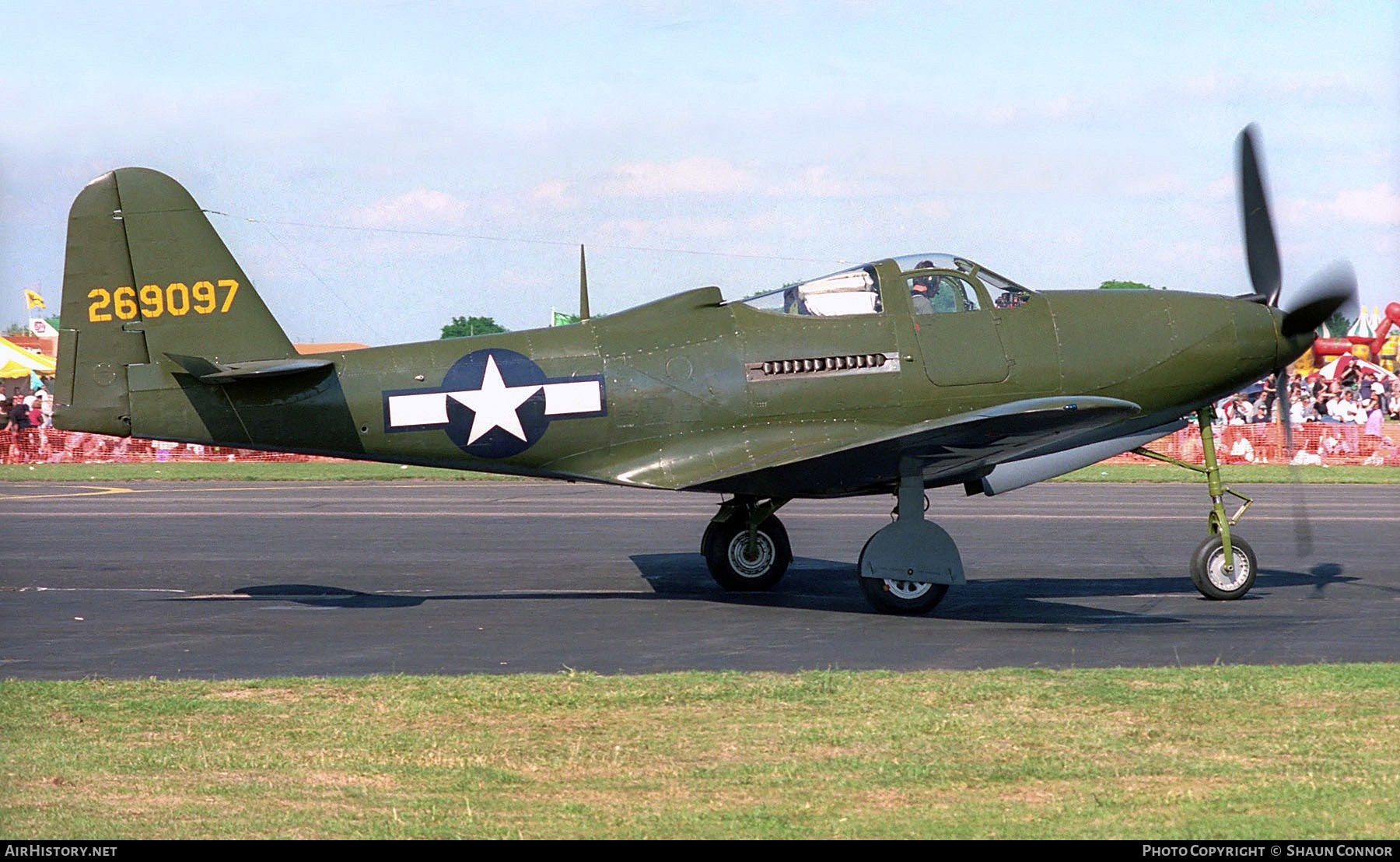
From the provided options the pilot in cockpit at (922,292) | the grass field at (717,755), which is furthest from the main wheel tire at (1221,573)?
the grass field at (717,755)

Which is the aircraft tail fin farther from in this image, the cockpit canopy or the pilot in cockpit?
the pilot in cockpit

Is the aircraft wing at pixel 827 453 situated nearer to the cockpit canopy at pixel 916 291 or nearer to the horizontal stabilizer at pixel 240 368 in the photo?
the cockpit canopy at pixel 916 291

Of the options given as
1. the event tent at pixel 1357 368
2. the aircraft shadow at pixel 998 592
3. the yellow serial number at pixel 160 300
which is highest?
the yellow serial number at pixel 160 300

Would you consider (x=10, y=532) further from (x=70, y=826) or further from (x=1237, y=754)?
(x=1237, y=754)

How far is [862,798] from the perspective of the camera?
6.54 meters

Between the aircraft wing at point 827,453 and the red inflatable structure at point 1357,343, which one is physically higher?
the red inflatable structure at point 1357,343

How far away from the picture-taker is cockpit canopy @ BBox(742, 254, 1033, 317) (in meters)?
13.7

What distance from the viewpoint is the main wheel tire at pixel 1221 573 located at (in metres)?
13.8

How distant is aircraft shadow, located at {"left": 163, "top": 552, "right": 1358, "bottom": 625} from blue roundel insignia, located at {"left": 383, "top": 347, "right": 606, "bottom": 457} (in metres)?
1.85

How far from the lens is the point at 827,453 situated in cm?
1270

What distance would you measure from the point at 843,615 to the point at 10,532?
14.5 m

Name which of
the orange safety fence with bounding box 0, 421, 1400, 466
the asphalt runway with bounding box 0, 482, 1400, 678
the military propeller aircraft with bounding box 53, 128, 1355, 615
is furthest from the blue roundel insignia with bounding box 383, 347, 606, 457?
the orange safety fence with bounding box 0, 421, 1400, 466

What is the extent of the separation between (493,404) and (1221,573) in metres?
7.50

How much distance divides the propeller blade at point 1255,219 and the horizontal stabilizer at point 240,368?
971 cm
